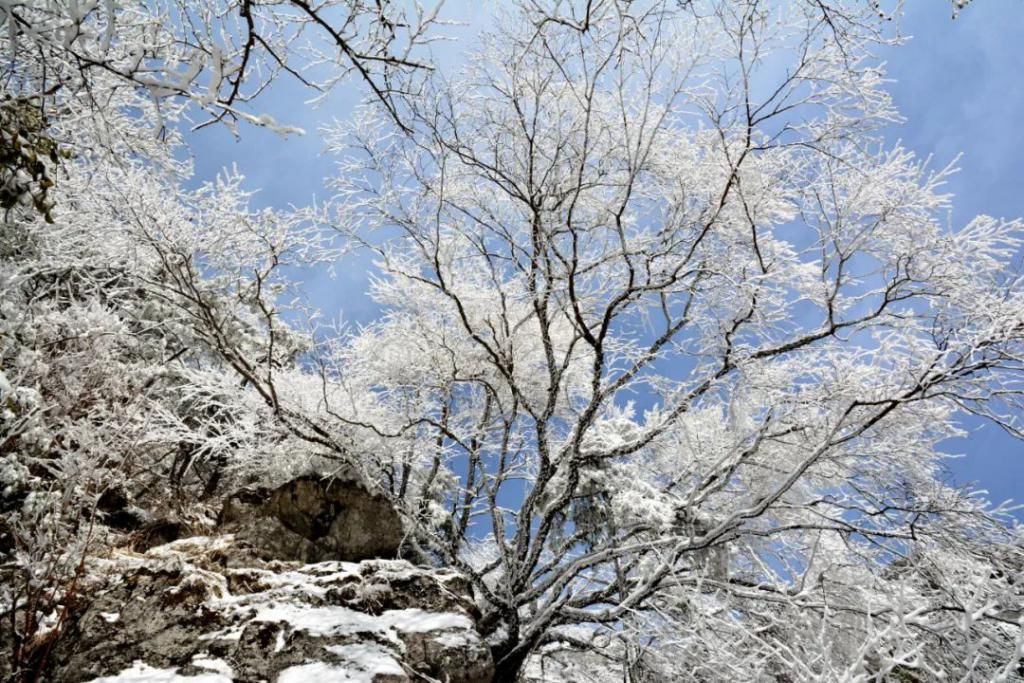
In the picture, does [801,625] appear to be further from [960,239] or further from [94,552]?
[94,552]

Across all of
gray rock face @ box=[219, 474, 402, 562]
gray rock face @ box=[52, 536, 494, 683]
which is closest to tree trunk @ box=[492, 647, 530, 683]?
gray rock face @ box=[52, 536, 494, 683]

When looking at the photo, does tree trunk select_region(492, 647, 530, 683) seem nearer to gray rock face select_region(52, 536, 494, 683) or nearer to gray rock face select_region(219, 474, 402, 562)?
gray rock face select_region(52, 536, 494, 683)

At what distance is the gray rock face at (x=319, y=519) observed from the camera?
7914 mm

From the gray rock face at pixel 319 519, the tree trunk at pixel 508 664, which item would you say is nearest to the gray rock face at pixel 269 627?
the tree trunk at pixel 508 664

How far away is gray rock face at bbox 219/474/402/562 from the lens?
26.0 ft

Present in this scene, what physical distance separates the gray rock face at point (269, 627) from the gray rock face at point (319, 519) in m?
2.48

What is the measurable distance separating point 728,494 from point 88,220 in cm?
829

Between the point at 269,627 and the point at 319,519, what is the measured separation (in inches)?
157

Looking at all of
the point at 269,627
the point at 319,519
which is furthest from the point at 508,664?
the point at 319,519

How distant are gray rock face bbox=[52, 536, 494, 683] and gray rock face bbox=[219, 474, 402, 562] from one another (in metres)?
2.48

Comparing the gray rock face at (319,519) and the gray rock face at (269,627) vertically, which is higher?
the gray rock face at (319,519)

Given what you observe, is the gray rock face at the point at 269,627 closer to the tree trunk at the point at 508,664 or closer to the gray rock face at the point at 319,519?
the tree trunk at the point at 508,664

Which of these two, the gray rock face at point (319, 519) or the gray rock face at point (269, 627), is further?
the gray rock face at point (319, 519)

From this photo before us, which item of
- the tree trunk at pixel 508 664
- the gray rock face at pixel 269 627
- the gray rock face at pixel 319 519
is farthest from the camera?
the gray rock face at pixel 319 519
